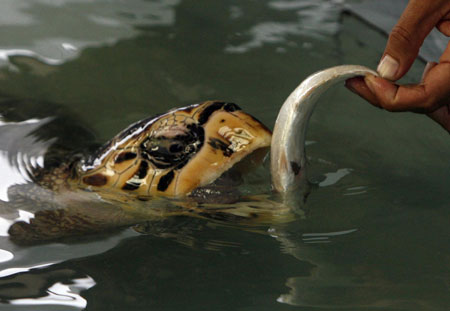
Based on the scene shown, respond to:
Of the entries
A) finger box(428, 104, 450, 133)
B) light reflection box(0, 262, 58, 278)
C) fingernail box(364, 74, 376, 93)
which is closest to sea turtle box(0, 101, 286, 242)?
light reflection box(0, 262, 58, 278)

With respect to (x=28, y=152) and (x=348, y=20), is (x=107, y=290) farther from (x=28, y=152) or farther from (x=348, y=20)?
(x=348, y=20)

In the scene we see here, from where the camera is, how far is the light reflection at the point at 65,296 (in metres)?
0.94

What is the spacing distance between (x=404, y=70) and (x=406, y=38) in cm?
6

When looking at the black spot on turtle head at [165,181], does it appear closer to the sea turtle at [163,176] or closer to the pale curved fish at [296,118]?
the sea turtle at [163,176]

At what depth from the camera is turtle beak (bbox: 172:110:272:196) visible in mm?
1134

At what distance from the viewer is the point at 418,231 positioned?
117 centimetres

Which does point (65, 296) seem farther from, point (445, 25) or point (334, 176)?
point (445, 25)

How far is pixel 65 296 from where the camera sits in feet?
3.14

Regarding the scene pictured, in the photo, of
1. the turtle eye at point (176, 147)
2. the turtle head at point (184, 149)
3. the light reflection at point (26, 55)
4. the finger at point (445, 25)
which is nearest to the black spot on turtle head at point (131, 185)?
the turtle head at point (184, 149)

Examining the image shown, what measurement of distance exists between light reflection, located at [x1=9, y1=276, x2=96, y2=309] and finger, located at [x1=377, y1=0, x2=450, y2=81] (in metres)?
0.65

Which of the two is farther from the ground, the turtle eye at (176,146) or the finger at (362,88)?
the finger at (362,88)

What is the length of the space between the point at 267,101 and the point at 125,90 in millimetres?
467

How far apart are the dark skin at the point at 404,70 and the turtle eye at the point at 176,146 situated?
1.04ft

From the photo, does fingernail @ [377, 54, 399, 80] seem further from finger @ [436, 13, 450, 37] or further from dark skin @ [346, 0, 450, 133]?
finger @ [436, 13, 450, 37]
